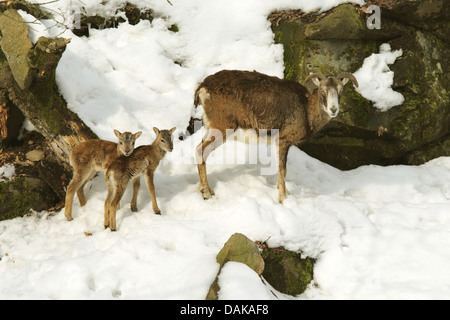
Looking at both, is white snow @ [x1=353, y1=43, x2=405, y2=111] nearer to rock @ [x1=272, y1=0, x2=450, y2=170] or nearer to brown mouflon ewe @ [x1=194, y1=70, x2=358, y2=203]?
rock @ [x1=272, y1=0, x2=450, y2=170]

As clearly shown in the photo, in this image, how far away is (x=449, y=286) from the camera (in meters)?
6.27

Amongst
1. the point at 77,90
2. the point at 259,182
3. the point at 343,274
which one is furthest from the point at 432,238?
the point at 77,90

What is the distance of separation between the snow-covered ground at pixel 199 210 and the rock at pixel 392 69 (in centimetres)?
53

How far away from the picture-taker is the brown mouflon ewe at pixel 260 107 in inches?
312

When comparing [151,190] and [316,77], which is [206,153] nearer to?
[151,190]

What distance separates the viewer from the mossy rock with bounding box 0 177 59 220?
7703 mm

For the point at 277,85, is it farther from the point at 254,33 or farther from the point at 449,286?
the point at 449,286

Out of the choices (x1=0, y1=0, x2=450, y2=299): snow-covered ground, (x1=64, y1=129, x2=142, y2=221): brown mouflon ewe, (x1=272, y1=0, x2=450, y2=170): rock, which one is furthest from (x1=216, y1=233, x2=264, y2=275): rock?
(x1=272, y1=0, x2=450, y2=170): rock

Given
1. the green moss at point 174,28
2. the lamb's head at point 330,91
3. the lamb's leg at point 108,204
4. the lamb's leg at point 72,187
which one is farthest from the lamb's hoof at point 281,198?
the green moss at point 174,28

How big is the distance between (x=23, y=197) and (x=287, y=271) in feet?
15.7

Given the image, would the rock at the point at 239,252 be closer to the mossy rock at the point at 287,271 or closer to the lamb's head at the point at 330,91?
the mossy rock at the point at 287,271

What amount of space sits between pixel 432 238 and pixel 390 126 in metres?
3.20

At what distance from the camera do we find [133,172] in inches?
290

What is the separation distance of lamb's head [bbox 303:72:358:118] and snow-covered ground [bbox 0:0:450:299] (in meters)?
1.65
